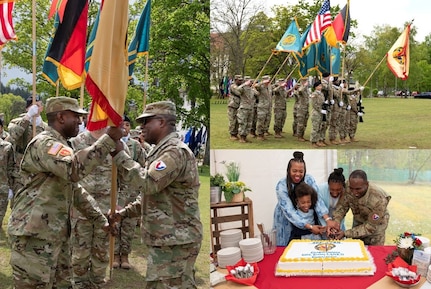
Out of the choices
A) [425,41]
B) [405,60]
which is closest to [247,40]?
[405,60]

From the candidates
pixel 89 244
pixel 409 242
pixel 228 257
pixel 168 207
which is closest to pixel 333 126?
pixel 409 242

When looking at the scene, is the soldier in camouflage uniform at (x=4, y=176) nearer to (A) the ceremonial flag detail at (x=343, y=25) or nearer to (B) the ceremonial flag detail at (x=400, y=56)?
(A) the ceremonial flag detail at (x=343, y=25)

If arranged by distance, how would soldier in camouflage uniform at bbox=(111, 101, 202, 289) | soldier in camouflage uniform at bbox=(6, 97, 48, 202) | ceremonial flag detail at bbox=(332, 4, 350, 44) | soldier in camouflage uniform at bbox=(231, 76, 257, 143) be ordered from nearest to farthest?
1. soldier in camouflage uniform at bbox=(111, 101, 202, 289)
2. soldier in camouflage uniform at bbox=(6, 97, 48, 202)
3. ceremonial flag detail at bbox=(332, 4, 350, 44)
4. soldier in camouflage uniform at bbox=(231, 76, 257, 143)

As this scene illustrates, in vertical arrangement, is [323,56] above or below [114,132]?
above

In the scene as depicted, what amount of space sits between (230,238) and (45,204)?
2.17m

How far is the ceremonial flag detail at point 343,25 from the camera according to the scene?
25.3ft

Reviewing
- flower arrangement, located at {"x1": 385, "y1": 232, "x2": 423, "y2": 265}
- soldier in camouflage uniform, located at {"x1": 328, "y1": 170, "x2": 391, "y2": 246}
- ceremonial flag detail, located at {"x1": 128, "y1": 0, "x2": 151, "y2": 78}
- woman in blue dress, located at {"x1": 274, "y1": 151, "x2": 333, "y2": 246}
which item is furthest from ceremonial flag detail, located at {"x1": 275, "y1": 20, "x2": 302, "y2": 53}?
flower arrangement, located at {"x1": 385, "y1": 232, "x2": 423, "y2": 265}

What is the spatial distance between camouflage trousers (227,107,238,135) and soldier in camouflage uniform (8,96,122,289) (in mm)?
5409

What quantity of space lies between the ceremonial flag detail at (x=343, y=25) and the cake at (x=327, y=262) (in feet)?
15.5

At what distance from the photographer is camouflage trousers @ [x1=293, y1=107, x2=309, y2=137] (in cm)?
893

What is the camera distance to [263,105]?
922 cm

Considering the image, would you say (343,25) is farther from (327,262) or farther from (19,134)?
(19,134)

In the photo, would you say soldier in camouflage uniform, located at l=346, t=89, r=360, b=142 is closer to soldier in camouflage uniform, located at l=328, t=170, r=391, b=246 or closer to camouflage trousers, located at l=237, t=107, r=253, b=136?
camouflage trousers, located at l=237, t=107, r=253, b=136

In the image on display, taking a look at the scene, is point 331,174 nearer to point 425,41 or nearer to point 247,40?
point 247,40
